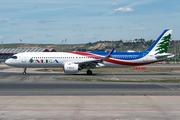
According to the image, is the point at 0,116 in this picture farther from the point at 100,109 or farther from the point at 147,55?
the point at 147,55

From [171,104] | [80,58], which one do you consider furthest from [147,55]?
[171,104]

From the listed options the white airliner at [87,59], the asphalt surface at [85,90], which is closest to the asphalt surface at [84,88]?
the asphalt surface at [85,90]

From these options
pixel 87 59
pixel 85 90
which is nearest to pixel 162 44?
pixel 87 59

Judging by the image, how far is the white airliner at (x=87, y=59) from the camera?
4247cm

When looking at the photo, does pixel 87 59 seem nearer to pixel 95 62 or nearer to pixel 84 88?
pixel 95 62

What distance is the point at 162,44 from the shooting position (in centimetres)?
4566

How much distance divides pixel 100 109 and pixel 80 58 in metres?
28.0

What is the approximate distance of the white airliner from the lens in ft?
139

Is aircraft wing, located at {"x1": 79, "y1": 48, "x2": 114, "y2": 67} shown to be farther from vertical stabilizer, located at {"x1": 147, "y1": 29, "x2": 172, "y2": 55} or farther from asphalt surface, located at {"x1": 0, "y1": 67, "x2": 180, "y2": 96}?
asphalt surface, located at {"x1": 0, "y1": 67, "x2": 180, "y2": 96}

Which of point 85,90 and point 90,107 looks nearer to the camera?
point 90,107

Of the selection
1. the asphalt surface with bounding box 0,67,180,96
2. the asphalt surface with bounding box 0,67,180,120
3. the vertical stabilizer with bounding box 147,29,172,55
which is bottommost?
the asphalt surface with bounding box 0,67,180,96

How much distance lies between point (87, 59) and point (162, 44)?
638 inches

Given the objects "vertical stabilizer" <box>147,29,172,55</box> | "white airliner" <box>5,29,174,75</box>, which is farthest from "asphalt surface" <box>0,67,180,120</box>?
"vertical stabilizer" <box>147,29,172,55</box>

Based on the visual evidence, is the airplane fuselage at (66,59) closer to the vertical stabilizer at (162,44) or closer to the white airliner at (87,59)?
the white airliner at (87,59)
